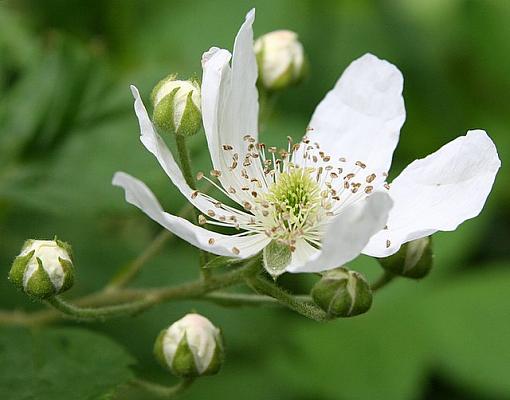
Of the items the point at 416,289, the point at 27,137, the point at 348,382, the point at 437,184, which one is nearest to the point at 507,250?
the point at 416,289

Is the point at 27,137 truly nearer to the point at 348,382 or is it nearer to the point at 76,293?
the point at 76,293

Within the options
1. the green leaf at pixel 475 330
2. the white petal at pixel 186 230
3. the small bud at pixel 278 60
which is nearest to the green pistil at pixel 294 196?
the white petal at pixel 186 230

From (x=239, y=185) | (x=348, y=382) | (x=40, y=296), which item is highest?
(x=239, y=185)

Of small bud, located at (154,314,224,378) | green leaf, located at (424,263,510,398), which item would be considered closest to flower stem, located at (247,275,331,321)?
small bud, located at (154,314,224,378)

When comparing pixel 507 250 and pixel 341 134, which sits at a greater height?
pixel 341 134

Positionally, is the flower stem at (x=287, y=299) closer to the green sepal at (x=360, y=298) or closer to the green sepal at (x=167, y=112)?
the green sepal at (x=360, y=298)

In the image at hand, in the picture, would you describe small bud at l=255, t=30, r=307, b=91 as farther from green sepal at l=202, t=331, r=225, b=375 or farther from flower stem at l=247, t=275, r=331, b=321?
green sepal at l=202, t=331, r=225, b=375

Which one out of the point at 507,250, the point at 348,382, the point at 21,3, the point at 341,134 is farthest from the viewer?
the point at 21,3

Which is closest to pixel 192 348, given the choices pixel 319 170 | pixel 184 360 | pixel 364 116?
pixel 184 360
